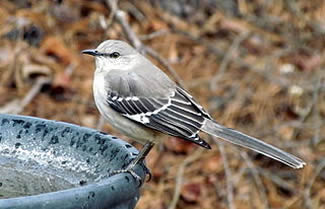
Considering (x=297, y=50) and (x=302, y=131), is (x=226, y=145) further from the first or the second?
(x=297, y=50)

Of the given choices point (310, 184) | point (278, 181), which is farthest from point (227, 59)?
point (310, 184)

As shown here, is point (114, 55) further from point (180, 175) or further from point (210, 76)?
point (210, 76)

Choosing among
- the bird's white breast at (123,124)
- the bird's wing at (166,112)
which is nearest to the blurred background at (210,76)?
the bird's wing at (166,112)

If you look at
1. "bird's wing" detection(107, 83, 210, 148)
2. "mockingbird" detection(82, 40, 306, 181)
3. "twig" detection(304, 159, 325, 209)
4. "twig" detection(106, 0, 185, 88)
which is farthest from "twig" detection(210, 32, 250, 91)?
"bird's wing" detection(107, 83, 210, 148)

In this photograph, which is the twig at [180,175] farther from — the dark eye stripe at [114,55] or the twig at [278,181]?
the dark eye stripe at [114,55]

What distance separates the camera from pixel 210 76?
7293mm

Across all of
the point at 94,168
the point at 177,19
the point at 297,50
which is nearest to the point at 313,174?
the point at 297,50

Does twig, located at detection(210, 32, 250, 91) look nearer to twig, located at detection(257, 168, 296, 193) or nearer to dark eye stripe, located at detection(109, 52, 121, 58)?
twig, located at detection(257, 168, 296, 193)

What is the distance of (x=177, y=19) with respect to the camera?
8.12 meters

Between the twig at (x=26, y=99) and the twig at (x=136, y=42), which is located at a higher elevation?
the twig at (x=136, y=42)

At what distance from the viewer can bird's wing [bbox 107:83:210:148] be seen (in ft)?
11.9

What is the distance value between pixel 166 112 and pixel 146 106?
4.5 inches

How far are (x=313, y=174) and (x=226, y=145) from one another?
2.75 ft

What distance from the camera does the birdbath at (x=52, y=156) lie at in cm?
297
